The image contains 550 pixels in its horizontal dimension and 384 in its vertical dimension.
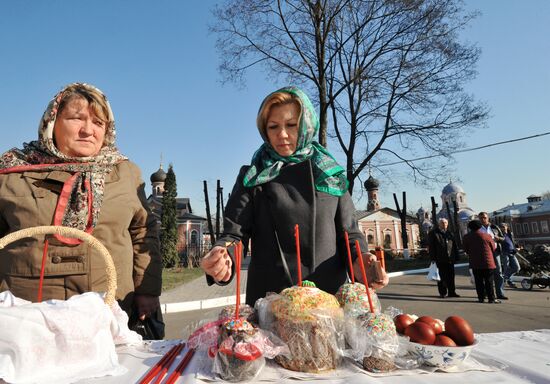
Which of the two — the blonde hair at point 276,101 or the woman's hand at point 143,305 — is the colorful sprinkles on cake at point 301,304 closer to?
the blonde hair at point 276,101

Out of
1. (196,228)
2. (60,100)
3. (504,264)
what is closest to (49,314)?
(60,100)

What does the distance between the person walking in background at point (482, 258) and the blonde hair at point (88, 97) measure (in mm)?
7858

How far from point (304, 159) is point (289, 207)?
27 cm

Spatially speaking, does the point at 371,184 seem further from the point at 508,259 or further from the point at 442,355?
the point at 442,355

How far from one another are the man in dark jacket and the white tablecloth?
24.4 ft

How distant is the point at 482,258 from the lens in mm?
7324

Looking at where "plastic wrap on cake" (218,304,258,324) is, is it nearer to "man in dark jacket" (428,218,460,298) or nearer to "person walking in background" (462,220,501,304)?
"person walking in background" (462,220,501,304)

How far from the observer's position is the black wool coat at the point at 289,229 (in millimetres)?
1620

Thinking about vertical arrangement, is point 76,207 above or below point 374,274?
above

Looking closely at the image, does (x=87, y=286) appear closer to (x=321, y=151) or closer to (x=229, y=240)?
(x=229, y=240)

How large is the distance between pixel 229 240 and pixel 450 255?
26.7 feet

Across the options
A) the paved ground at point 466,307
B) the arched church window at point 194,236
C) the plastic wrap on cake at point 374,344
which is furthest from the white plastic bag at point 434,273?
the arched church window at point 194,236

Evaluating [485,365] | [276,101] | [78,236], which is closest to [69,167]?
[78,236]

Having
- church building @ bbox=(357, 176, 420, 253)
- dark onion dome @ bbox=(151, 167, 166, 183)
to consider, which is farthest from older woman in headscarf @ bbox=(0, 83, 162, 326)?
church building @ bbox=(357, 176, 420, 253)
